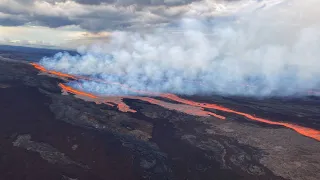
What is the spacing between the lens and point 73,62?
14962 cm

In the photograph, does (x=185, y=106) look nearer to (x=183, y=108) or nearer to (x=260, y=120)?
(x=183, y=108)

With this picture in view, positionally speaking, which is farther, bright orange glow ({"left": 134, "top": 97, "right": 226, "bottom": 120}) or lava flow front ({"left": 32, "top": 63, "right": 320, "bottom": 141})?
bright orange glow ({"left": 134, "top": 97, "right": 226, "bottom": 120})

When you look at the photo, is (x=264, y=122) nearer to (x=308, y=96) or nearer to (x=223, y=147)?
(x=223, y=147)

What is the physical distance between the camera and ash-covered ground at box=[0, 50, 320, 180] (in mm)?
38281

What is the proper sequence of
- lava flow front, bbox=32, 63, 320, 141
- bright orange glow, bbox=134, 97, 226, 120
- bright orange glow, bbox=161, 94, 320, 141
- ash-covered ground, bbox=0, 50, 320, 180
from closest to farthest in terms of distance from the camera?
ash-covered ground, bbox=0, 50, 320, 180, bright orange glow, bbox=161, 94, 320, 141, lava flow front, bbox=32, 63, 320, 141, bright orange glow, bbox=134, 97, 226, 120

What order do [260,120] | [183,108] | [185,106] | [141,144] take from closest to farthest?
[141,144], [260,120], [183,108], [185,106]

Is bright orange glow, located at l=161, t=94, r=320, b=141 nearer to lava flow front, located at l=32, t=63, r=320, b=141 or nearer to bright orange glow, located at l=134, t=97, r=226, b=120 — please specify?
lava flow front, located at l=32, t=63, r=320, b=141

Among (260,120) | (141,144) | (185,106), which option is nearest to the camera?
(141,144)

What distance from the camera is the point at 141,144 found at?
4669 centimetres

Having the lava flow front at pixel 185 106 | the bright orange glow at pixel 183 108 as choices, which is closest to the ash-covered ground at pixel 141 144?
the bright orange glow at pixel 183 108

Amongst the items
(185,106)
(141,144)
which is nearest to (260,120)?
(185,106)

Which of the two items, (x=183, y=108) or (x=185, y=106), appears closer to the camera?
(x=183, y=108)

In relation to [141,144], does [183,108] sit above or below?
above

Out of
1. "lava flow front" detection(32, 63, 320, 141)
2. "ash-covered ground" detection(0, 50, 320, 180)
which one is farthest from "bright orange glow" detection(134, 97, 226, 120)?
"ash-covered ground" detection(0, 50, 320, 180)
